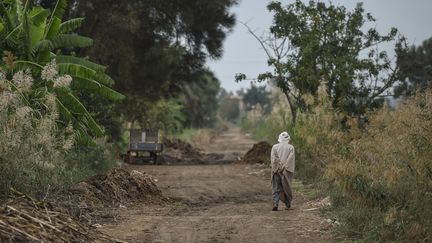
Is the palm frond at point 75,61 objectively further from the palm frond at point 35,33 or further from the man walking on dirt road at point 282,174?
the man walking on dirt road at point 282,174

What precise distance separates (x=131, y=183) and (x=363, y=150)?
6.31 m

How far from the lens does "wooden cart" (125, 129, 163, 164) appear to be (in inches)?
1017

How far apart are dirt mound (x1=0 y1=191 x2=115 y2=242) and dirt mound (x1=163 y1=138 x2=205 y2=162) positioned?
67.0 ft

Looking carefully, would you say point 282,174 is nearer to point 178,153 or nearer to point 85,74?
point 85,74

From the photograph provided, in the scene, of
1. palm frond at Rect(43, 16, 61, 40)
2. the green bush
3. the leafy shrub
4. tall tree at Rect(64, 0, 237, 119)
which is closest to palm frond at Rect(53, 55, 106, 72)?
palm frond at Rect(43, 16, 61, 40)

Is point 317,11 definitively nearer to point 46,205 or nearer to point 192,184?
point 192,184

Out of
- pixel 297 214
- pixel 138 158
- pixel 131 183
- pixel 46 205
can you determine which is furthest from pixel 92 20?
pixel 46 205

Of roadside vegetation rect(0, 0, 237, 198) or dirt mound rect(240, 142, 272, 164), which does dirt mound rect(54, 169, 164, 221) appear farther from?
dirt mound rect(240, 142, 272, 164)

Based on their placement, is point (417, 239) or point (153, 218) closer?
point (417, 239)

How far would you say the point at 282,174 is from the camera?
43.8ft

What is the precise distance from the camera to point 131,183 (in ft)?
50.6

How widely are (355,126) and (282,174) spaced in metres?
3.43

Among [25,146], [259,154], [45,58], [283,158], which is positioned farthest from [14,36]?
[259,154]

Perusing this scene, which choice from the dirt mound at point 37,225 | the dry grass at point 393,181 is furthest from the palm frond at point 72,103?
the dry grass at point 393,181
